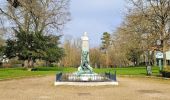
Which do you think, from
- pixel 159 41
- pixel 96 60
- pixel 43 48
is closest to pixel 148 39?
pixel 159 41

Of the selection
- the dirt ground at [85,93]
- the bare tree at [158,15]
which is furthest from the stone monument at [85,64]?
the bare tree at [158,15]

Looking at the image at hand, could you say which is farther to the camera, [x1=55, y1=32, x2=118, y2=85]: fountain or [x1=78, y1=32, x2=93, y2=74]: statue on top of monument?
[x1=78, y1=32, x2=93, y2=74]: statue on top of monument

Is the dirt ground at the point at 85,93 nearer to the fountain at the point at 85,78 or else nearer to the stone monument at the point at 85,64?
the fountain at the point at 85,78

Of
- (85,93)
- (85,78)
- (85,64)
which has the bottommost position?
(85,93)

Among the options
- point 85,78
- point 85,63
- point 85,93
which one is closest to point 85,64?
point 85,63

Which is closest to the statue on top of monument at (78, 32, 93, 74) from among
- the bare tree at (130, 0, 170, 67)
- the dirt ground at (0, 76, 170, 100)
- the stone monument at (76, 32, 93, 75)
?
the stone monument at (76, 32, 93, 75)

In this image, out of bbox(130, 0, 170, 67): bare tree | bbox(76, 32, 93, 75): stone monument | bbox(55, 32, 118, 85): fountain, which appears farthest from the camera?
bbox(130, 0, 170, 67): bare tree

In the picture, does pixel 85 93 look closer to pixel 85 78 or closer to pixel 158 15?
pixel 85 78

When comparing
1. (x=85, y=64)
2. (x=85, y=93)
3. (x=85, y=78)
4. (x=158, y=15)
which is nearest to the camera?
(x=85, y=93)

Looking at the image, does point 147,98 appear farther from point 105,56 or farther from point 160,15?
point 105,56

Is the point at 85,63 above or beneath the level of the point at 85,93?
above

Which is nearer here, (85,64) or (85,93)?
(85,93)

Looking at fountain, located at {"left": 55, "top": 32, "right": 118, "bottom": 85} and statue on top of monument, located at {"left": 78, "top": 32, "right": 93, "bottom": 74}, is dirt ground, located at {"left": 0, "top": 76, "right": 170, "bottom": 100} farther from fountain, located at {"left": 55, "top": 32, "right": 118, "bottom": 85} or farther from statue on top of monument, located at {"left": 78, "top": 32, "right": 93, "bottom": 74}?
statue on top of monument, located at {"left": 78, "top": 32, "right": 93, "bottom": 74}

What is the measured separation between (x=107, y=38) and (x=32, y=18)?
2521 inches
